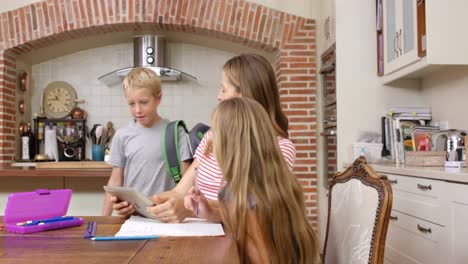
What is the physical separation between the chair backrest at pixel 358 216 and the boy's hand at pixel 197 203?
443mm

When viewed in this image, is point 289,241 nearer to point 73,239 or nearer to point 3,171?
point 73,239

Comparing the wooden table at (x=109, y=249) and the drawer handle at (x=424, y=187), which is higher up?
the drawer handle at (x=424, y=187)

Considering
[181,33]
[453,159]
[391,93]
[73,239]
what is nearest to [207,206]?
[73,239]

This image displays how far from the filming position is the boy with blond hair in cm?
255

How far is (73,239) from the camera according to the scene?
164cm

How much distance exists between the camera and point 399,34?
3.82 meters

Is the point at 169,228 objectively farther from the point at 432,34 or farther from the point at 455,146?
the point at 432,34

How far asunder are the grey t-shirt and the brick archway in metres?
2.72

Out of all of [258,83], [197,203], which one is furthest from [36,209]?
[258,83]

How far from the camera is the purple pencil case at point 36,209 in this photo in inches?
71.5

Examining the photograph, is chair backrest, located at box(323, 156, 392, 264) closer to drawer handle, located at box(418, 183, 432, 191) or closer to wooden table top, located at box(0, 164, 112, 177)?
drawer handle, located at box(418, 183, 432, 191)

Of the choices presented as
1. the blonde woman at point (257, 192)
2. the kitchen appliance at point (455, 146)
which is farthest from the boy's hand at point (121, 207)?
the kitchen appliance at point (455, 146)

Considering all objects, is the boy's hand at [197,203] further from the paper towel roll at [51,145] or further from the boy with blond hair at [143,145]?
the paper towel roll at [51,145]

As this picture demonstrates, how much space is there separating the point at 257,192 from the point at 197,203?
0.31 metres
